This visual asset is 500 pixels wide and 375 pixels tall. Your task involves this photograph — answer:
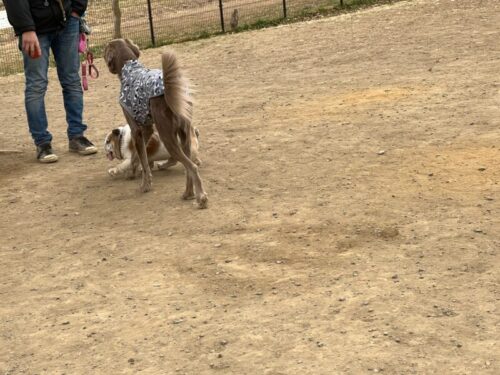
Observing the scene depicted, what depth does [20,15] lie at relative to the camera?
6.96 metres

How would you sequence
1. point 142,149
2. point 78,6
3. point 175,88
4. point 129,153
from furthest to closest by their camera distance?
1. point 78,6
2. point 129,153
3. point 142,149
4. point 175,88

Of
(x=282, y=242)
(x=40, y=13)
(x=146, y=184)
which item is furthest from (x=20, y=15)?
(x=282, y=242)

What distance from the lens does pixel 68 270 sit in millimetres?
5148

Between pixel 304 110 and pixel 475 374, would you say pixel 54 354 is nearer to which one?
pixel 475 374

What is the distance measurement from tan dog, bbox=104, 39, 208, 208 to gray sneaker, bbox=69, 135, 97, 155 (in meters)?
1.42

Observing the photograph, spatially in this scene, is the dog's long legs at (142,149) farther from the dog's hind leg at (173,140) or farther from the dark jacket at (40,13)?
the dark jacket at (40,13)

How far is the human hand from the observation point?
699cm

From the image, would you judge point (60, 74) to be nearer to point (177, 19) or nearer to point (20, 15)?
point (20, 15)

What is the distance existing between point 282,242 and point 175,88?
4.42 feet

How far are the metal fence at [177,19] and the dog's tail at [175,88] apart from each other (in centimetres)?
826

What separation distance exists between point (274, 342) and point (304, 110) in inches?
187

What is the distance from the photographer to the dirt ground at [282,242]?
397 centimetres

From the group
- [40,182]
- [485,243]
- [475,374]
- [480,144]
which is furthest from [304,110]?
[475,374]

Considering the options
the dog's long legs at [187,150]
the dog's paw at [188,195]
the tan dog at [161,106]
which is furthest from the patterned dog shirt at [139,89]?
the dog's paw at [188,195]
